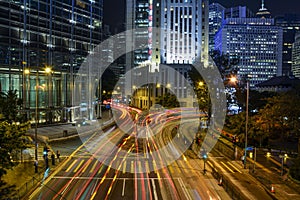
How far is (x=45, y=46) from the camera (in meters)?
50.2

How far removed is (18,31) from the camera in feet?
148

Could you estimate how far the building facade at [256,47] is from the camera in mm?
187750

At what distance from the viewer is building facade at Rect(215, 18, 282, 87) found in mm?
187750

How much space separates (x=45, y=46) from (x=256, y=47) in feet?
539

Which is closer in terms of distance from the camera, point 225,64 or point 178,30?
point 225,64

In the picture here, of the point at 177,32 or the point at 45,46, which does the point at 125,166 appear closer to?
the point at 45,46

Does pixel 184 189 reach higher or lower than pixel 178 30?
lower

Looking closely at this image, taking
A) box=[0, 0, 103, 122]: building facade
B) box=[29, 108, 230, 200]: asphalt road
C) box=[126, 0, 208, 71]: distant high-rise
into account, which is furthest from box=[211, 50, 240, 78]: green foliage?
box=[126, 0, 208, 71]: distant high-rise

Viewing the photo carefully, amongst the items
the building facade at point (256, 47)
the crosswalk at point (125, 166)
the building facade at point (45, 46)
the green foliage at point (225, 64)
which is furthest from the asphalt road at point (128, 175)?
the building facade at point (256, 47)

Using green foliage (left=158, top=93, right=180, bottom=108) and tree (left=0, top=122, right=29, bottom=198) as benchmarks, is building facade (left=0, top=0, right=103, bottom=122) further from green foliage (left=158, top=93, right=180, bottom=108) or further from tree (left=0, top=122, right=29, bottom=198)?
green foliage (left=158, top=93, right=180, bottom=108)

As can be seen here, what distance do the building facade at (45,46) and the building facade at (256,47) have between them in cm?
14297

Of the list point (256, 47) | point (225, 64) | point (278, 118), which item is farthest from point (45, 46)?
point (256, 47)

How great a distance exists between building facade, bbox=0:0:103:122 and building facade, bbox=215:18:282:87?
143m

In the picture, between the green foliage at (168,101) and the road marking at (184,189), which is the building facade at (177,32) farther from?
the road marking at (184,189)
